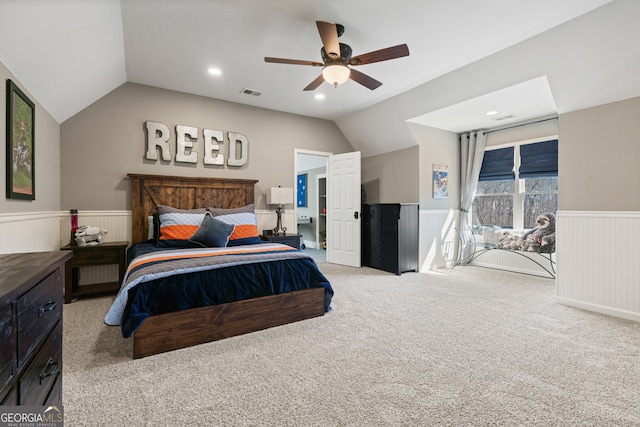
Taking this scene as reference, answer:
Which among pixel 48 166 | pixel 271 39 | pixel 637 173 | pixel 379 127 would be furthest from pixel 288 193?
pixel 637 173

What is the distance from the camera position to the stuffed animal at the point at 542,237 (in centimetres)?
419

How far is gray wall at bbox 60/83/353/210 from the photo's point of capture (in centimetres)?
387

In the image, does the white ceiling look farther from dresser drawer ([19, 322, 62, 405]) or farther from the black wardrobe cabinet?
dresser drawer ([19, 322, 62, 405])

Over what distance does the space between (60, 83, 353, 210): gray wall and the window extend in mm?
3418

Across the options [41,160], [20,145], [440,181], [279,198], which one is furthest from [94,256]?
[440,181]

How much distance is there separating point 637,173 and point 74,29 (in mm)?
5061

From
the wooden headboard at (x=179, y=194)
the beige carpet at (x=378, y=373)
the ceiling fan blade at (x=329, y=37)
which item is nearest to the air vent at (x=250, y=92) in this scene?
the wooden headboard at (x=179, y=194)

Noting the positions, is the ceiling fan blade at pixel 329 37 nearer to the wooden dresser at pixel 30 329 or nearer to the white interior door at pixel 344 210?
the wooden dresser at pixel 30 329

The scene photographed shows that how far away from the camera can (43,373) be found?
44.4 inches

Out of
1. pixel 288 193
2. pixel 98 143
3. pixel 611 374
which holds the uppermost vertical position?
pixel 98 143

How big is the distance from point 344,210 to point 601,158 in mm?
3452

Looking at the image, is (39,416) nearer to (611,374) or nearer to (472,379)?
(472,379)

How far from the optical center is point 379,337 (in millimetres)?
2535

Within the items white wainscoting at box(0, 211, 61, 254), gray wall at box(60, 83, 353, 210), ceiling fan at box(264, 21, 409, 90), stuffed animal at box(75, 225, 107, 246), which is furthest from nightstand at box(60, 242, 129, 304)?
ceiling fan at box(264, 21, 409, 90)
